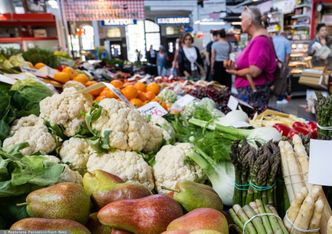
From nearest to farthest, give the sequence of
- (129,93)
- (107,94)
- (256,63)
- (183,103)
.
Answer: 1. (107,94)
2. (183,103)
3. (129,93)
4. (256,63)

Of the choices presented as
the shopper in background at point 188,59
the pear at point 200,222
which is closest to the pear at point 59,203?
the pear at point 200,222

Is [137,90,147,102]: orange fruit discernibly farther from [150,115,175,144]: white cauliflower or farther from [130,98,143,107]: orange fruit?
[150,115,175,144]: white cauliflower

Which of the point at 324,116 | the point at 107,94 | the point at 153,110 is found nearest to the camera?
the point at 324,116

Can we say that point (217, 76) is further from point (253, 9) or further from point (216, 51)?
point (253, 9)

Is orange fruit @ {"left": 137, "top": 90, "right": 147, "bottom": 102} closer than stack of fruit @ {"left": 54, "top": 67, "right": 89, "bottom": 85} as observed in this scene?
Yes

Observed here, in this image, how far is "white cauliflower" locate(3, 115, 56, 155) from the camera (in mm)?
1347

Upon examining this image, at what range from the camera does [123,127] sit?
1.39 m

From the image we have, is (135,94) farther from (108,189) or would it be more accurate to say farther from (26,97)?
(108,189)

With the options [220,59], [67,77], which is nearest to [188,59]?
[220,59]

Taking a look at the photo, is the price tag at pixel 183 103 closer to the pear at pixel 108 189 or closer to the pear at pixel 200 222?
the pear at pixel 108 189

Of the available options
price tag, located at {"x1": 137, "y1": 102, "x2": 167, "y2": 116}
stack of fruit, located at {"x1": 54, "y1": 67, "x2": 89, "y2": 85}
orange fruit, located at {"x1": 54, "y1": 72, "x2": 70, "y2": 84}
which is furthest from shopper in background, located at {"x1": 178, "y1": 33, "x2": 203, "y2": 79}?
price tag, located at {"x1": 137, "y1": 102, "x2": 167, "y2": 116}

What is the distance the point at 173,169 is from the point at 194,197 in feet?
1.20

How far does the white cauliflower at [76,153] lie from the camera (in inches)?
52.7

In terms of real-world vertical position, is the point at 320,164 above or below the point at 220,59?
above
